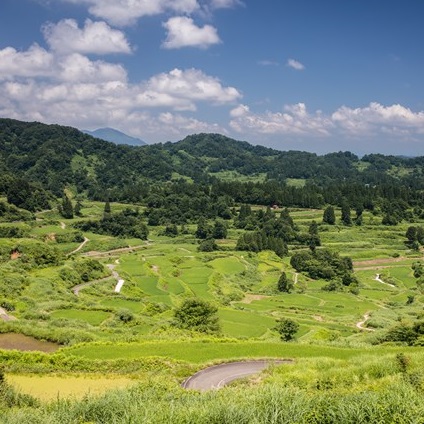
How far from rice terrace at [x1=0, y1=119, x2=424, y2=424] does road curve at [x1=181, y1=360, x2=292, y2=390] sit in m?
0.22

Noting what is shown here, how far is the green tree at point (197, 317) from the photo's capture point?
42906 mm

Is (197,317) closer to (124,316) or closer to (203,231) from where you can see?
(124,316)

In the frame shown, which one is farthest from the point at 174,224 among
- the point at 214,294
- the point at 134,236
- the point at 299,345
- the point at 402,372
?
the point at 402,372

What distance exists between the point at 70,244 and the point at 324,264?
58305 mm

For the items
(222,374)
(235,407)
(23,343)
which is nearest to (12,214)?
(23,343)

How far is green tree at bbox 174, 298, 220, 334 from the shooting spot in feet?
141

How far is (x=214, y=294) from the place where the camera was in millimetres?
70688

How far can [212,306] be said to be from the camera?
44531 mm

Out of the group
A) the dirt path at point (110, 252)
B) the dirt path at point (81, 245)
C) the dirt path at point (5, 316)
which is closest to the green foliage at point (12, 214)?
the dirt path at point (81, 245)

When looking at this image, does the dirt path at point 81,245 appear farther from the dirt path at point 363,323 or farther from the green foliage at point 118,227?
the dirt path at point 363,323

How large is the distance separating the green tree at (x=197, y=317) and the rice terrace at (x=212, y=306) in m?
0.14

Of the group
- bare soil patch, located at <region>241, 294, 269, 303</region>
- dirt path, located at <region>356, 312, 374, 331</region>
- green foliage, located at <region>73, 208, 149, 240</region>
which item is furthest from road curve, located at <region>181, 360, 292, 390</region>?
green foliage, located at <region>73, 208, 149, 240</region>

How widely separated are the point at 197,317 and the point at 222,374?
1759 centimetres

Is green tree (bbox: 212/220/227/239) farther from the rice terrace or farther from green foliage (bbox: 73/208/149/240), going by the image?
green foliage (bbox: 73/208/149/240)
